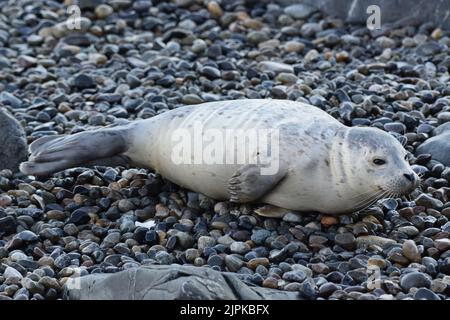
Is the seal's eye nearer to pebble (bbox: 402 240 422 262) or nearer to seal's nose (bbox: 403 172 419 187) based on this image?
seal's nose (bbox: 403 172 419 187)

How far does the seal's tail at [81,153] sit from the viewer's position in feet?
21.4

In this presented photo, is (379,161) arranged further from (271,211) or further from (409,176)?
(271,211)

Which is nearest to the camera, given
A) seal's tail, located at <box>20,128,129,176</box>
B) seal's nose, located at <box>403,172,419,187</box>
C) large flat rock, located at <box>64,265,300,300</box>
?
large flat rock, located at <box>64,265,300,300</box>

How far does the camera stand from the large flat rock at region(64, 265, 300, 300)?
4715 millimetres

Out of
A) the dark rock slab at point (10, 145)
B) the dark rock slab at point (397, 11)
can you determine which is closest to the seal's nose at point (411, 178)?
the dark rock slab at point (10, 145)

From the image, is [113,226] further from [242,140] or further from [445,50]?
[445,50]

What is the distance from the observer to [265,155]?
19.6ft

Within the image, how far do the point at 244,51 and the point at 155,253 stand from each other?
3651 mm

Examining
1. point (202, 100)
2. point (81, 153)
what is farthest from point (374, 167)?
point (202, 100)

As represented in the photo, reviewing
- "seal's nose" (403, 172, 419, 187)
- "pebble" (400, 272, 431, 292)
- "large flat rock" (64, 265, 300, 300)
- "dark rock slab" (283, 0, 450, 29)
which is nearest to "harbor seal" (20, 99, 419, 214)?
"seal's nose" (403, 172, 419, 187)

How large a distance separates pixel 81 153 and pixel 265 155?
1.28 m

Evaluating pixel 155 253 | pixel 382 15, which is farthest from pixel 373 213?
pixel 382 15

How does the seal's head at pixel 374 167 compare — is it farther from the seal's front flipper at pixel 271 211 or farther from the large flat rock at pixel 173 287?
the large flat rock at pixel 173 287

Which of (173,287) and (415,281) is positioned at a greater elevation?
(173,287)
